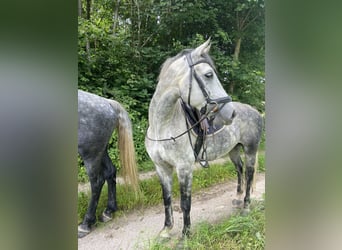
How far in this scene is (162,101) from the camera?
1.45 m

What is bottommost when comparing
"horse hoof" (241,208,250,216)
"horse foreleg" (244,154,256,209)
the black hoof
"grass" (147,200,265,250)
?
"grass" (147,200,265,250)

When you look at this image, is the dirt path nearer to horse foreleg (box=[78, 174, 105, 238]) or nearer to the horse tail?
horse foreleg (box=[78, 174, 105, 238])

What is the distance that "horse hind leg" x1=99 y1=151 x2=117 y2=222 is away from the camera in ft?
4.66

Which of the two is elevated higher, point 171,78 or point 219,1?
point 219,1

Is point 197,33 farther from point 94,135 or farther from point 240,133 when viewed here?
point 94,135

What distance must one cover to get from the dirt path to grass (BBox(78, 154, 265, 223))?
1.1 inches

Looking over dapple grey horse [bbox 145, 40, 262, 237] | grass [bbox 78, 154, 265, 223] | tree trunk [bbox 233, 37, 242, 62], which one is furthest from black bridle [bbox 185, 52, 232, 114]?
grass [bbox 78, 154, 265, 223]

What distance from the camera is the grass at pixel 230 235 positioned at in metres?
1.45

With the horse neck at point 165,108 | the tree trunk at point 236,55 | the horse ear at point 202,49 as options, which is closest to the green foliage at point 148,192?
the horse neck at point 165,108

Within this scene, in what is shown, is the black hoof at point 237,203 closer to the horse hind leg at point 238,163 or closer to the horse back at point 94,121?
the horse hind leg at point 238,163

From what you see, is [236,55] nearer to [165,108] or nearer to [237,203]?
[165,108]

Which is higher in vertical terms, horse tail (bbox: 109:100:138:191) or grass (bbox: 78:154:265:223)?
horse tail (bbox: 109:100:138:191)
